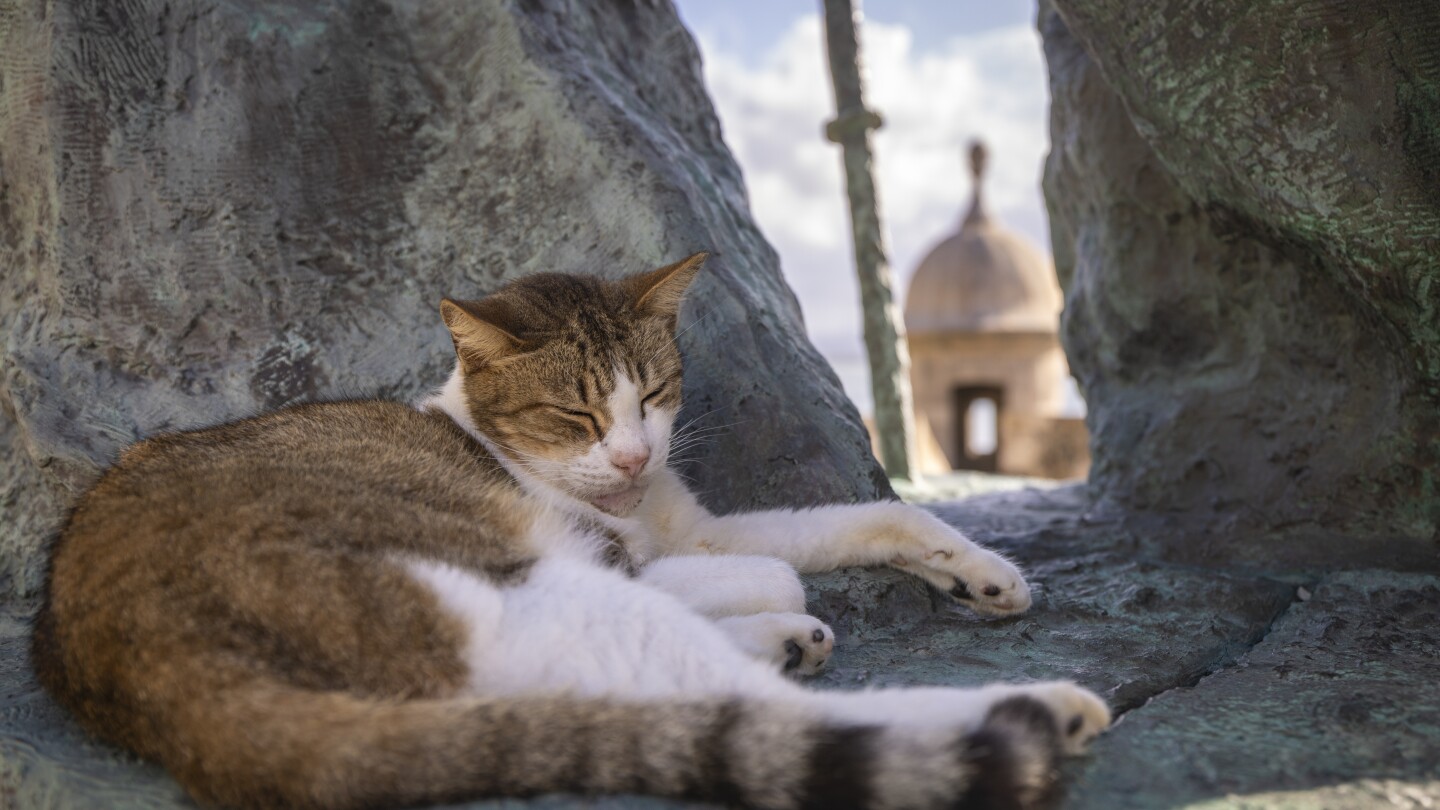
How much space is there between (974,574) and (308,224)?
2.81 m

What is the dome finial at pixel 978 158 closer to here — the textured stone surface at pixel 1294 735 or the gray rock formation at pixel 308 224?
the gray rock formation at pixel 308 224

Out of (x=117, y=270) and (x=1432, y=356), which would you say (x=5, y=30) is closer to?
(x=117, y=270)

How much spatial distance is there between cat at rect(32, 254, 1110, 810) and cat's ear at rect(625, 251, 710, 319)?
53cm

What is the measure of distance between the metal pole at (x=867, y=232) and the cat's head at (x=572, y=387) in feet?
16.9

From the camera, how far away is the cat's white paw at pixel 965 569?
311 centimetres

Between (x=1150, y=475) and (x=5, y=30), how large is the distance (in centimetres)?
507

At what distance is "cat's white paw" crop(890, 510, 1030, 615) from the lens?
311cm

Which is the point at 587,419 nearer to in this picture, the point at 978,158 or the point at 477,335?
the point at 477,335

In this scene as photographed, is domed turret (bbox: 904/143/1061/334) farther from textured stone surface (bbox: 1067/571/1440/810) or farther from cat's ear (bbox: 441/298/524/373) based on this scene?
cat's ear (bbox: 441/298/524/373)

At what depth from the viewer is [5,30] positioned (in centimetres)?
396

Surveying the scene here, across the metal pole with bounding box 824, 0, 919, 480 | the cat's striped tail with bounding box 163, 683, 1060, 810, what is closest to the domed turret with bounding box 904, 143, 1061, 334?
the metal pole with bounding box 824, 0, 919, 480

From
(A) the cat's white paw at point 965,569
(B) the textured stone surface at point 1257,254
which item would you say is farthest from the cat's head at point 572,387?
(B) the textured stone surface at point 1257,254

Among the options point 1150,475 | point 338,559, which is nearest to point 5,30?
point 338,559

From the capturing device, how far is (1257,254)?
448cm
